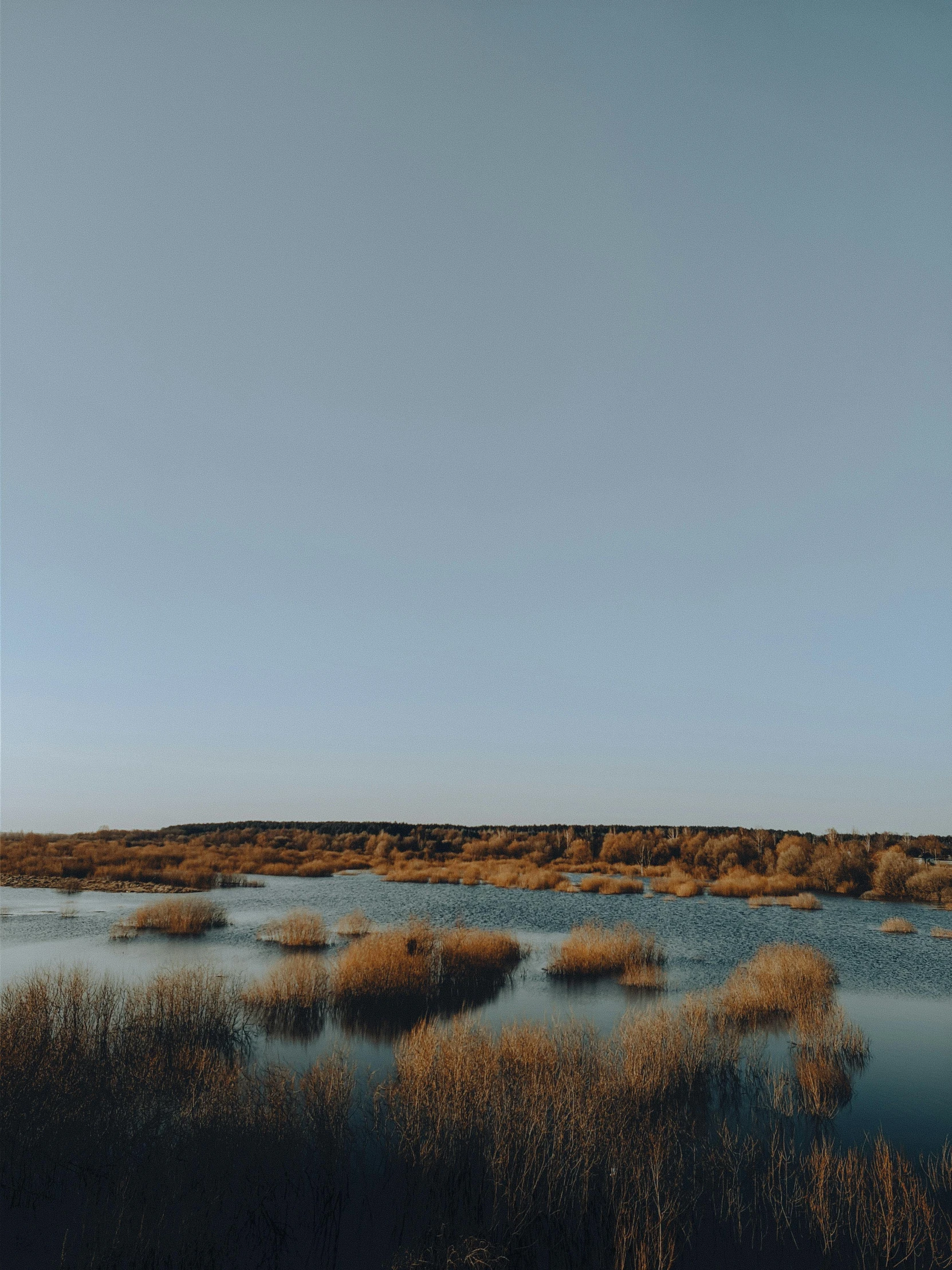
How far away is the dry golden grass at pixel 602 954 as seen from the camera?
20.0m

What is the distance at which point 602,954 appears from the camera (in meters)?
20.5

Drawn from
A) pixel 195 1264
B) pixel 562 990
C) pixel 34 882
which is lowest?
pixel 34 882

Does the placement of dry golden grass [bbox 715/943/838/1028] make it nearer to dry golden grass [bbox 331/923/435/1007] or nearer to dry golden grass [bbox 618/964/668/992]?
dry golden grass [bbox 618/964/668/992]

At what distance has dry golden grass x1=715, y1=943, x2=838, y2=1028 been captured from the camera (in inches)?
599

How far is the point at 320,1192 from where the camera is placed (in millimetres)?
7453

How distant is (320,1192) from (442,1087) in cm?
180

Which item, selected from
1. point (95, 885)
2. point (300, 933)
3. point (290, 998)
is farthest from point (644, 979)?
point (95, 885)

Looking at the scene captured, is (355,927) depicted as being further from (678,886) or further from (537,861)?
(537,861)

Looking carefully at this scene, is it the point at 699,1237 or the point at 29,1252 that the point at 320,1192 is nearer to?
the point at 29,1252

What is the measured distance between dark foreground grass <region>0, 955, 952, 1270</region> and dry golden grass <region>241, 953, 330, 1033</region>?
3.72 m

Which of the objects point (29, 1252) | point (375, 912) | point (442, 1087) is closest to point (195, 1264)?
point (29, 1252)

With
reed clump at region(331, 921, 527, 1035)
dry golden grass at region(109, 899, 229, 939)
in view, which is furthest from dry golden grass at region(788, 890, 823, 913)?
dry golden grass at region(109, 899, 229, 939)

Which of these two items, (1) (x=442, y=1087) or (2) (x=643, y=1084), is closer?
(1) (x=442, y=1087)

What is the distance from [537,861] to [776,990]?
161ft
